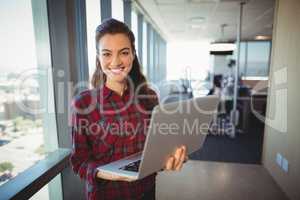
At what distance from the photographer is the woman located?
904 millimetres

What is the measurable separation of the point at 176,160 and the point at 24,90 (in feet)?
3.68

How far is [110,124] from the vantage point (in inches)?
37.1

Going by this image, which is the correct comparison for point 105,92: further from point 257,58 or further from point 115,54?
point 257,58

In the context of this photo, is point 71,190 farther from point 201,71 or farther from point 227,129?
point 201,71

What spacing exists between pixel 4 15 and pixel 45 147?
2.98 feet

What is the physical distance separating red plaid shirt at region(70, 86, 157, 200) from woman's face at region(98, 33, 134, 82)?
111mm

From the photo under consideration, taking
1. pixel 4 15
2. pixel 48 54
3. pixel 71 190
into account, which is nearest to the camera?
pixel 4 15

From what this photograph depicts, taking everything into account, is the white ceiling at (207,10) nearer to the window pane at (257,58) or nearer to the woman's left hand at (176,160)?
the woman's left hand at (176,160)

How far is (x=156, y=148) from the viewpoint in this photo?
0.76 metres

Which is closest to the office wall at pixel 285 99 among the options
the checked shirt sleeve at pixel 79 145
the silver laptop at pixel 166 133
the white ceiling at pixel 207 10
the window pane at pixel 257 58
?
the white ceiling at pixel 207 10

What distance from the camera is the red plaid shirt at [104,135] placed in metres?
0.91

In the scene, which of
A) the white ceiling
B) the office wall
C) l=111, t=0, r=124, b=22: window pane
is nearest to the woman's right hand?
the office wall

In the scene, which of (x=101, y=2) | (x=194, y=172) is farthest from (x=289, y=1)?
(x=194, y=172)

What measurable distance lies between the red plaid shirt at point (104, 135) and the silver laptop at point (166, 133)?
6 centimetres
